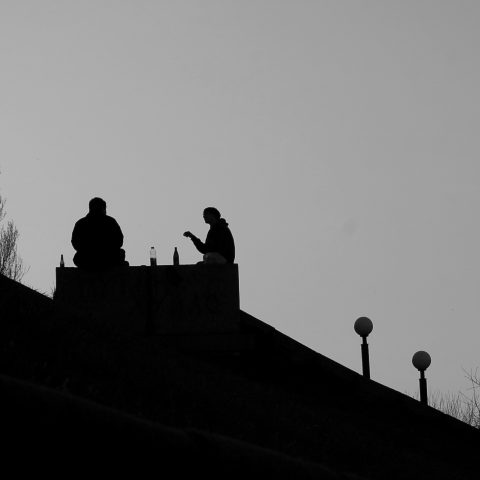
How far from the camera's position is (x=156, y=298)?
18.8 meters

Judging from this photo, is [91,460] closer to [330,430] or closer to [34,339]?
[34,339]

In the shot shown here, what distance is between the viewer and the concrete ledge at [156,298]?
61.0ft

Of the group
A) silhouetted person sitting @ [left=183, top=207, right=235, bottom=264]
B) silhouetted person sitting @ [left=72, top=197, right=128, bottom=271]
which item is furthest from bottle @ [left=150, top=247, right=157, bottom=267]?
silhouetted person sitting @ [left=183, top=207, right=235, bottom=264]

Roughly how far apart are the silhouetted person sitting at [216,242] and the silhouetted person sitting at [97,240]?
0.97 meters

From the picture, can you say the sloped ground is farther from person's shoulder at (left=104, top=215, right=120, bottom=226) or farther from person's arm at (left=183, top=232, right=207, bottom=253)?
person's shoulder at (left=104, top=215, right=120, bottom=226)

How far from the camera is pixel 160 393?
1074 cm

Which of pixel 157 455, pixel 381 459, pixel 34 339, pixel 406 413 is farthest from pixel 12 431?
pixel 406 413

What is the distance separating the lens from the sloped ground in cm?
973

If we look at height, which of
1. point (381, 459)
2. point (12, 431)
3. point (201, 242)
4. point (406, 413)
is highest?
point (201, 242)

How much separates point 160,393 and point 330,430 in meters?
3.39

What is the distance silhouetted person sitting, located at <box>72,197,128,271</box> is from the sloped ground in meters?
1.75

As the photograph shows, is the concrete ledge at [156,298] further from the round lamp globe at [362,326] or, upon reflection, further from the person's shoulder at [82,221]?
the round lamp globe at [362,326]

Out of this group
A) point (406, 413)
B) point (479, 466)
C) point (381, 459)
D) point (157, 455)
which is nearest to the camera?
point (157, 455)

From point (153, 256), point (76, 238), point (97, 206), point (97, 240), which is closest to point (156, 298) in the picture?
point (153, 256)
